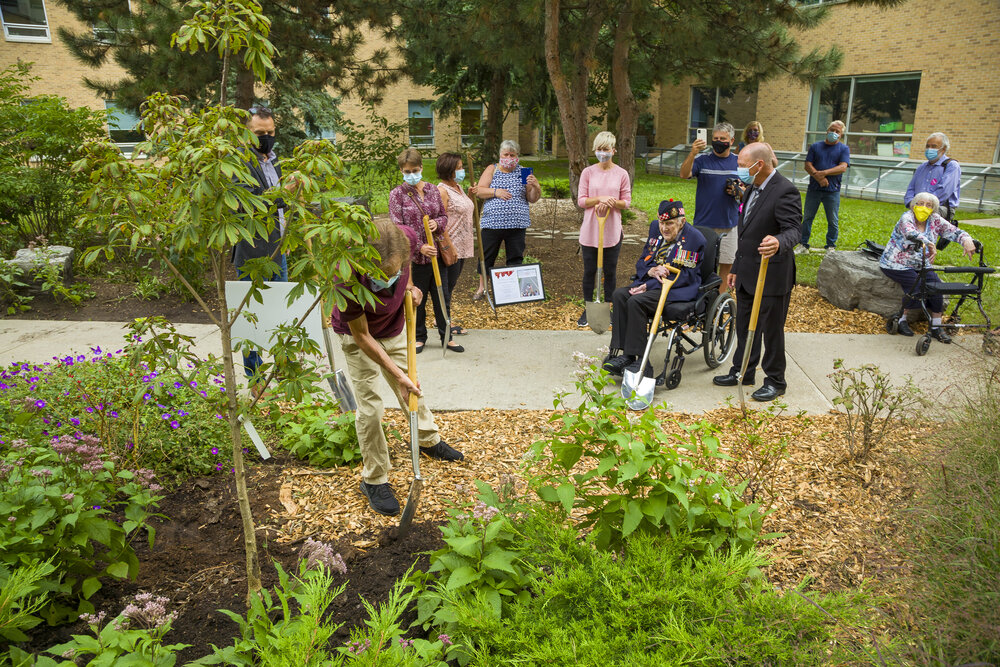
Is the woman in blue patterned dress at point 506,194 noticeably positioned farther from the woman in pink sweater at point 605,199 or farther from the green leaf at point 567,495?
the green leaf at point 567,495

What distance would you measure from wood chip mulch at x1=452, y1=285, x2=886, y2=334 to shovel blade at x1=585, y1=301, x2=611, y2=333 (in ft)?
1.11

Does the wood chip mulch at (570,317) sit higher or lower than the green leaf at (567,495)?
lower

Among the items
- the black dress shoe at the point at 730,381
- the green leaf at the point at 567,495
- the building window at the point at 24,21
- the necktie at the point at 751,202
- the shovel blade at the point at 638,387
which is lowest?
the black dress shoe at the point at 730,381

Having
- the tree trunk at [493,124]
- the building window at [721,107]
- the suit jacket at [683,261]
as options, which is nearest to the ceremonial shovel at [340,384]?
the suit jacket at [683,261]

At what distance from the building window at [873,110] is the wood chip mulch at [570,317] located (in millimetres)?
12749

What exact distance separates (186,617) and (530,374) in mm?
3569

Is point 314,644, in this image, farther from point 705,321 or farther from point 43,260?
point 43,260

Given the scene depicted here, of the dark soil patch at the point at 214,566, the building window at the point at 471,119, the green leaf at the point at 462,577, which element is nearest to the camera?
the green leaf at the point at 462,577

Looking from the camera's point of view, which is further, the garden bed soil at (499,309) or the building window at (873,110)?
the building window at (873,110)

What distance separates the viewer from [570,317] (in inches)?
304

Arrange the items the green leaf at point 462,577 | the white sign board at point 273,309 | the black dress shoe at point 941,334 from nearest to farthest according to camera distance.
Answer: the green leaf at point 462,577 → the white sign board at point 273,309 → the black dress shoe at point 941,334

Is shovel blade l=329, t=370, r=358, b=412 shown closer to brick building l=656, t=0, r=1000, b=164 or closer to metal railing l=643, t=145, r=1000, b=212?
metal railing l=643, t=145, r=1000, b=212

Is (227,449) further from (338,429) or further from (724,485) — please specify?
(724,485)

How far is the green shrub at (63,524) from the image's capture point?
99.7 inches
